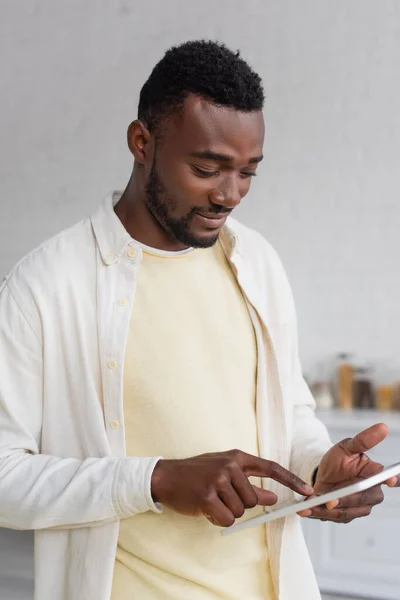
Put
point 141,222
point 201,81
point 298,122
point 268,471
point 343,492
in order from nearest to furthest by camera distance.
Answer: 1. point 343,492
2. point 268,471
3. point 201,81
4. point 141,222
5. point 298,122

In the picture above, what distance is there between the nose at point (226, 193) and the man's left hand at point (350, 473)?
355 millimetres

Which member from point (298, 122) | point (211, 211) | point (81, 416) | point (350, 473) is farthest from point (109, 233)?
point (298, 122)

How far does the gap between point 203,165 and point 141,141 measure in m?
0.13

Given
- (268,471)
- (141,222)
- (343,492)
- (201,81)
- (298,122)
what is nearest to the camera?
(343,492)

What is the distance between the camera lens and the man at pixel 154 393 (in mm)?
1043

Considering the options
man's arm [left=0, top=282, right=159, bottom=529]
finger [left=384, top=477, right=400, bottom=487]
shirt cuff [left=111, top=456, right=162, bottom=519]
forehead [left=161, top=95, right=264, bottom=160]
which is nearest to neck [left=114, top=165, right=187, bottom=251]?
forehead [left=161, top=95, right=264, bottom=160]

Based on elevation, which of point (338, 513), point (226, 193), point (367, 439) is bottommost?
point (338, 513)

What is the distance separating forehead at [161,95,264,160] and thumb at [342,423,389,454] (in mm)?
398

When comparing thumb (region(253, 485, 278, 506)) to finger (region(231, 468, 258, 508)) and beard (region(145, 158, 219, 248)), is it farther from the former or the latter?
→ beard (region(145, 158, 219, 248))

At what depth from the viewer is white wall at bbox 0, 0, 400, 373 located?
2930 mm

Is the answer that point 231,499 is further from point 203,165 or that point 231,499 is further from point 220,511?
point 203,165

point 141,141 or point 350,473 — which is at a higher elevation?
point 141,141

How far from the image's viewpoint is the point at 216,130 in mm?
1074

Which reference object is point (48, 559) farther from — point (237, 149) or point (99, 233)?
point (237, 149)
